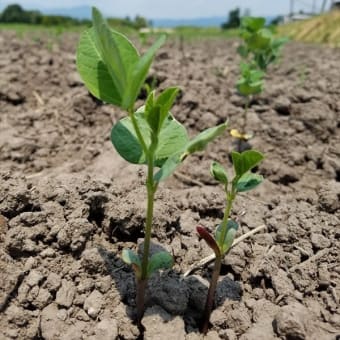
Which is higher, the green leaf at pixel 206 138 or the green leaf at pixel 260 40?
the green leaf at pixel 206 138

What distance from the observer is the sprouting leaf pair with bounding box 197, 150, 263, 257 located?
1.25 meters

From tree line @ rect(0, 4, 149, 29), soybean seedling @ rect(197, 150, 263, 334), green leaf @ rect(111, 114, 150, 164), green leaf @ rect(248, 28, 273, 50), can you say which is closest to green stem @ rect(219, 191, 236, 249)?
soybean seedling @ rect(197, 150, 263, 334)

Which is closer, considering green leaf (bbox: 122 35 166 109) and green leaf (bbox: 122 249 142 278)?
green leaf (bbox: 122 35 166 109)

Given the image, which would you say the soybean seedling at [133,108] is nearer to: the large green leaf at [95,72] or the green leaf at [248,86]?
the large green leaf at [95,72]

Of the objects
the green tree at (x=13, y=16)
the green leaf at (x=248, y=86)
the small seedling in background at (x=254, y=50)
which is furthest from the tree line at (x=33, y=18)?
the green leaf at (x=248, y=86)

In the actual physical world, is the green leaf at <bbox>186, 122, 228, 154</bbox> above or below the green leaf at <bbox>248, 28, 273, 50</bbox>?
above

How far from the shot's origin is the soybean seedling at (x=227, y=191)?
A: 125cm

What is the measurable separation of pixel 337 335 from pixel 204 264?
489 mm

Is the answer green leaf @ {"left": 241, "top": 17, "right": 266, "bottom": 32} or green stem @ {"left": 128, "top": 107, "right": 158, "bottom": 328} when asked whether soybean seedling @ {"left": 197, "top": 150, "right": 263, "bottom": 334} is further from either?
green leaf @ {"left": 241, "top": 17, "right": 266, "bottom": 32}

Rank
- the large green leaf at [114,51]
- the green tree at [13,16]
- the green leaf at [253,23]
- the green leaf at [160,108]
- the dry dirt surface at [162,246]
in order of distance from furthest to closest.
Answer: the green tree at [13,16] → the green leaf at [253,23] → the dry dirt surface at [162,246] → the green leaf at [160,108] → the large green leaf at [114,51]

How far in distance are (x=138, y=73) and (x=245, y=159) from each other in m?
0.40

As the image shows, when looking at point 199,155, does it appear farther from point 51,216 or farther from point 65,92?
point 65,92

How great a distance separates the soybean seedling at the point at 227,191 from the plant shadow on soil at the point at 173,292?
66mm

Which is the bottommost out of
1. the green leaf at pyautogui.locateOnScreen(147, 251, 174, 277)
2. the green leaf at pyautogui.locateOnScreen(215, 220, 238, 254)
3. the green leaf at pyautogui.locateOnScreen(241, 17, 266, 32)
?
the green leaf at pyautogui.locateOnScreen(147, 251, 174, 277)
